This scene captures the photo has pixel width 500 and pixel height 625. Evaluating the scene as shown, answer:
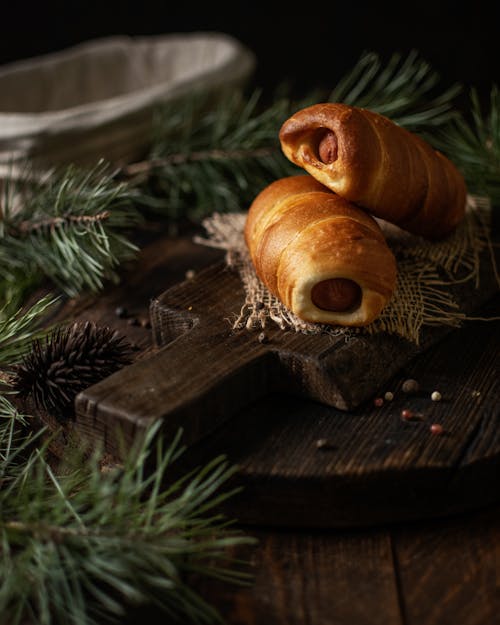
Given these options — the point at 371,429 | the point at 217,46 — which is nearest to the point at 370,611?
the point at 371,429

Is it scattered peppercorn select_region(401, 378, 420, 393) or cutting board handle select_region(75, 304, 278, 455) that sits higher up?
cutting board handle select_region(75, 304, 278, 455)

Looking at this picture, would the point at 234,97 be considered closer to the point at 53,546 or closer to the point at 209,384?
the point at 209,384

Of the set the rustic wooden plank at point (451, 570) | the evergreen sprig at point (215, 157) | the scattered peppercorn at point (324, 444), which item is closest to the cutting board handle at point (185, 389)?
the scattered peppercorn at point (324, 444)

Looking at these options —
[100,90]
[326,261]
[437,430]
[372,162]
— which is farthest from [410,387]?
[100,90]

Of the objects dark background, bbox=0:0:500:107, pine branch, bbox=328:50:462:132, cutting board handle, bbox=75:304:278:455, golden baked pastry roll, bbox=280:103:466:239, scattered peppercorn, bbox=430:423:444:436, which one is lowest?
dark background, bbox=0:0:500:107

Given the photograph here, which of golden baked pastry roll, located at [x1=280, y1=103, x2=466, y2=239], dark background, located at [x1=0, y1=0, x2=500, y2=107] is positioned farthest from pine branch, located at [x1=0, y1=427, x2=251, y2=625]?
dark background, located at [x1=0, y1=0, x2=500, y2=107]

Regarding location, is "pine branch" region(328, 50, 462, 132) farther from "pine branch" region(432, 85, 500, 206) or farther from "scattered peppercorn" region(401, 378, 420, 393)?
"scattered peppercorn" region(401, 378, 420, 393)
